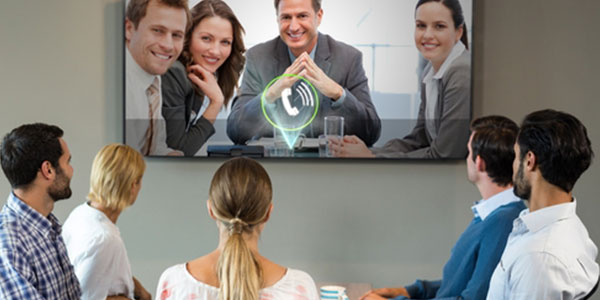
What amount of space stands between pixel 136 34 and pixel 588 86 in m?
2.30

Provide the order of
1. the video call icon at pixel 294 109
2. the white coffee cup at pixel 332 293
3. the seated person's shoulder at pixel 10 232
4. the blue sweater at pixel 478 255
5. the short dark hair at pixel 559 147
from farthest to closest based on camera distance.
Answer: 1. the video call icon at pixel 294 109
2. the white coffee cup at pixel 332 293
3. the blue sweater at pixel 478 255
4. the seated person's shoulder at pixel 10 232
5. the short dark hair at pixel 559 147

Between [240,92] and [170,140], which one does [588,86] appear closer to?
[240,92]

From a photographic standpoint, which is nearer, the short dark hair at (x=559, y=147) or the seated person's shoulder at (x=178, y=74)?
the short dark hair at (x=559, y=147)

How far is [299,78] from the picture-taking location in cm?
306

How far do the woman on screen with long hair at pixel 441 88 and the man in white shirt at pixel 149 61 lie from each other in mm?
1156

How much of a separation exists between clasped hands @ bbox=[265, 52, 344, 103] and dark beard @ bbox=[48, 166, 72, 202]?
129 cm

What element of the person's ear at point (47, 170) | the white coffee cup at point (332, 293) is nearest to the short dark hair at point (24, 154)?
the person's ear at point (47, 170)

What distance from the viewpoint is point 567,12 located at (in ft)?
9.72

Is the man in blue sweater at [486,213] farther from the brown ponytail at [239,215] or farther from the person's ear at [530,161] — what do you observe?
the brown ponytail at [239,215]

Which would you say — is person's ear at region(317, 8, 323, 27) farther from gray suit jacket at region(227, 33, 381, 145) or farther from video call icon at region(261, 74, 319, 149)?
video call icon at region(261, 74, 319, 149)

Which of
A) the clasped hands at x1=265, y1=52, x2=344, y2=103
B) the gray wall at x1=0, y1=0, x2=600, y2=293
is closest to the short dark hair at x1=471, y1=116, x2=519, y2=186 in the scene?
the gray wall at x1=0, y1=0, x2=600, y2=293

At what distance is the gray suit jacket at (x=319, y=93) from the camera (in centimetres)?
303

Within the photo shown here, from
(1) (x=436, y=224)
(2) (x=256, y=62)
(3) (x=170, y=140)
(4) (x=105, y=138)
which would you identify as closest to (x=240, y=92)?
(2) (x=256, y=62)

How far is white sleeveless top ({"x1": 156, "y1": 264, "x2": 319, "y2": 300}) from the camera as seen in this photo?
4.65 ft
